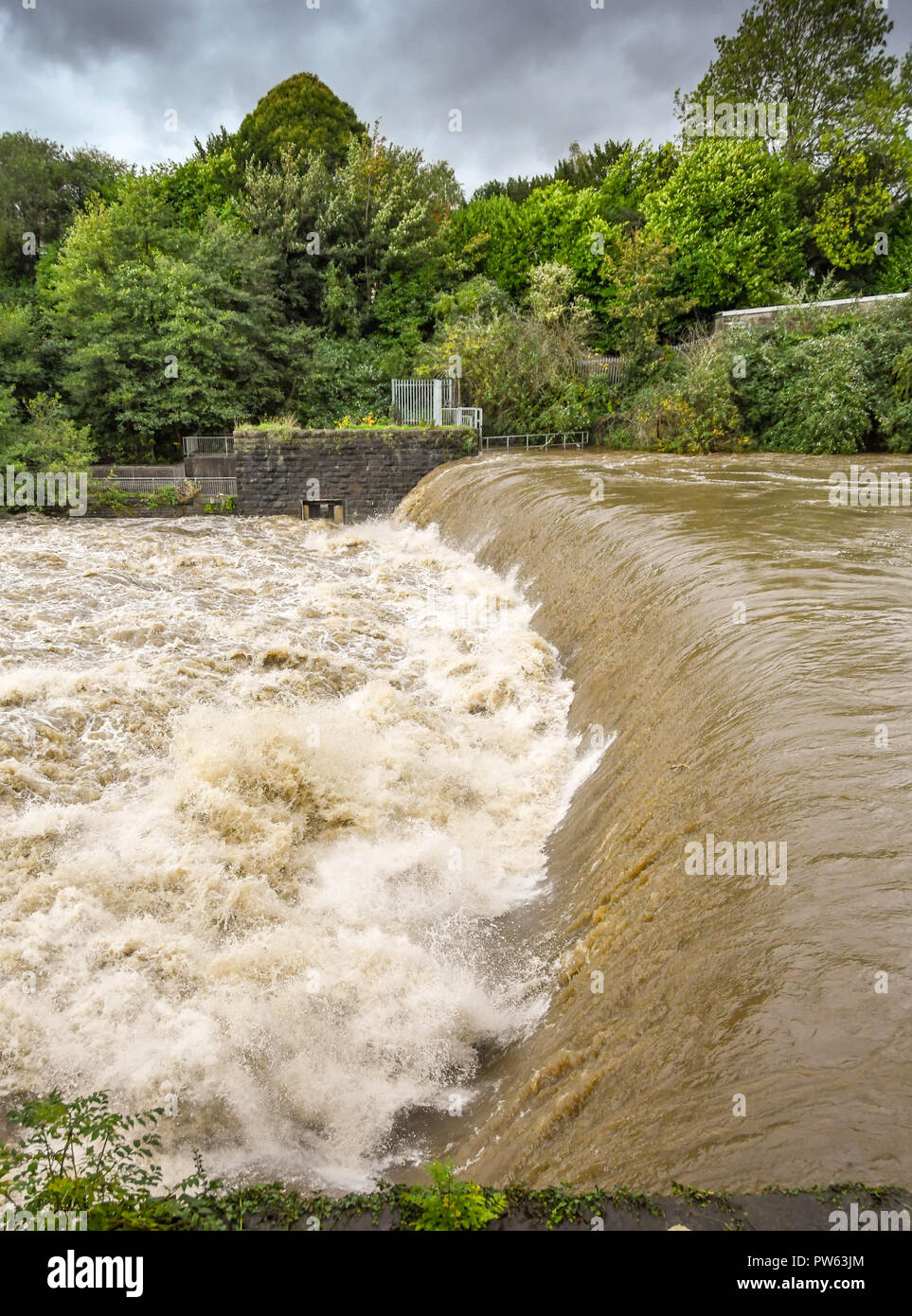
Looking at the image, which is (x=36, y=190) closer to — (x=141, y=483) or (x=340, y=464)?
(x=141, y=483)

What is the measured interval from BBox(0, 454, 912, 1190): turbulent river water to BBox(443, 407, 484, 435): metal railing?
1046 centimetres

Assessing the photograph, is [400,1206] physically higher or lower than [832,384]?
lower

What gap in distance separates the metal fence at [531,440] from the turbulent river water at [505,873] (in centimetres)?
1104

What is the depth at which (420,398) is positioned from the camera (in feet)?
64.2

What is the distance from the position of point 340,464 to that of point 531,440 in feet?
16.8

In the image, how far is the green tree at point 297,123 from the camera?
25938 millimetres

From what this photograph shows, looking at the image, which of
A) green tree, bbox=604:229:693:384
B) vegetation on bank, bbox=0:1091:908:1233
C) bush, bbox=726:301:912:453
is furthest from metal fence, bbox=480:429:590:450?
vegetation on bank, bbox=0:1091:908:1233

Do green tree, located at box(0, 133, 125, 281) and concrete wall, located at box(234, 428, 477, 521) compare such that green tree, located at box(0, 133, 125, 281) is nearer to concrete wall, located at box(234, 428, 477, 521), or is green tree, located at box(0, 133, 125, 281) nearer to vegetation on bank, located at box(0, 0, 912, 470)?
vegetation on bank, located at box(0, 0, 912, 470)

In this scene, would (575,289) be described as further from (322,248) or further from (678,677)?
(678,677)

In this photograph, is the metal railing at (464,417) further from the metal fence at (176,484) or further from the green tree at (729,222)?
the green tree at (729,222)

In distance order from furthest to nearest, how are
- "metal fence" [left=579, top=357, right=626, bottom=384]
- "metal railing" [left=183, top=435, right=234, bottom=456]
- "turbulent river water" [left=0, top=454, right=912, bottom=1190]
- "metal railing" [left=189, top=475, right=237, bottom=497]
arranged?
1. "metal fence" [left=579, top=357, right=626, bottom=384]
2. "metal railing" [left=183, top=435, right=234, bottom=456]
3. "metal railing" [left=189, top=475, right=237, bottom=497]
4. "turbulent river water" [left=0, top=454, right=912, bottom=1190]

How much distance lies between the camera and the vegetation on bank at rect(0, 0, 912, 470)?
1759 cm

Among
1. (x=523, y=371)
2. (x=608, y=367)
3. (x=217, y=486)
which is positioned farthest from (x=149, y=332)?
(x=608, y=367)
